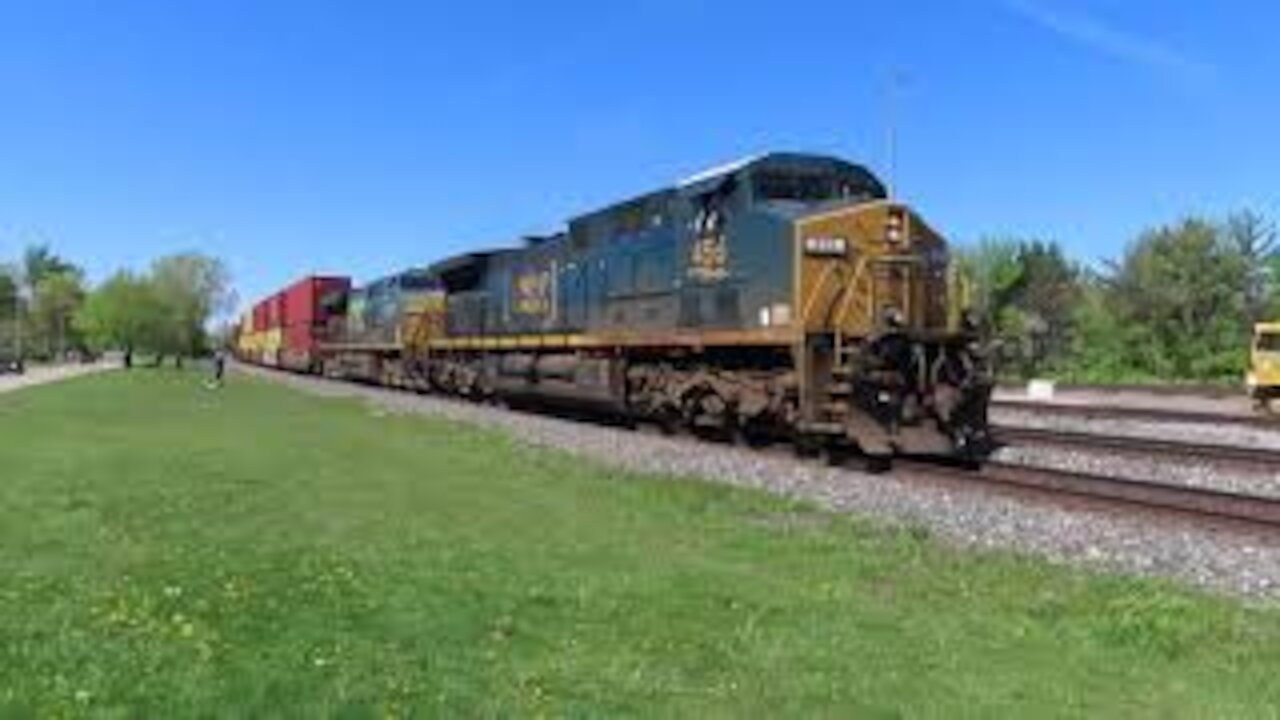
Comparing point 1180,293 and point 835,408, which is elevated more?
point 1180,293

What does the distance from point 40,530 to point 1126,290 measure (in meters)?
88.9

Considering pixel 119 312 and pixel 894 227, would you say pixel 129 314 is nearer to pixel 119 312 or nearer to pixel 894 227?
pixel 119 312

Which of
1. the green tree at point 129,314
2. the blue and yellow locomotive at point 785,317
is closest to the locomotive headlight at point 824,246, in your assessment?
the blue and yellow locomotive at point 785,317

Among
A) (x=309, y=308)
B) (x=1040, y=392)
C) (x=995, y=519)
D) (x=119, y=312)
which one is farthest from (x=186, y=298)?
(x=995, y=519)

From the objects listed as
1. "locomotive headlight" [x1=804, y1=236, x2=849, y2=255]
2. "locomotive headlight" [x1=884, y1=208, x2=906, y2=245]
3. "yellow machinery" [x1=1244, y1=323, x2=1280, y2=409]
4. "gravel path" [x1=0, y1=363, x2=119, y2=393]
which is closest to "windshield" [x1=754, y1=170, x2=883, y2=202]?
"locomotive headlight" [x1=884, y1=208, x2=906, y2=245]

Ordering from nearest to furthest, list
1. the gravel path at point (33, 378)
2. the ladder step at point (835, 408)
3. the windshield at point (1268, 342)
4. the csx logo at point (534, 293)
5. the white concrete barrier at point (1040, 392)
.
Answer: the ladder step at point (835, 408)
the csx logo at point (534, 293)
the windshield at point (1268, 342)
the white concrete barrier at point (1040, 392)
the gravel path at point (33, 378)

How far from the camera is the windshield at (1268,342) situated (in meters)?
46.2

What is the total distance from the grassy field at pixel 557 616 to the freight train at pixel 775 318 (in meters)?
5.50

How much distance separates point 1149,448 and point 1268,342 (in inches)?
910

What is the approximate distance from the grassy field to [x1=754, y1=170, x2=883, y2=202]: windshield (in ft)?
26.2

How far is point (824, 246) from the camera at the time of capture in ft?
76.8

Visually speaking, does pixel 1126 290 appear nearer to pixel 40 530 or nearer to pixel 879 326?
pixel 879 326

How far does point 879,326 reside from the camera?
23141mm

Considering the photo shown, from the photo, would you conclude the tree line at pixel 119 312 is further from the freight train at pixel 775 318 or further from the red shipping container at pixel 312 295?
the freight train at pixel 775 318
